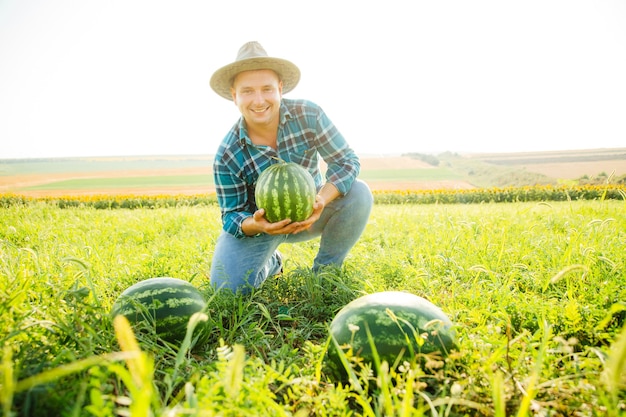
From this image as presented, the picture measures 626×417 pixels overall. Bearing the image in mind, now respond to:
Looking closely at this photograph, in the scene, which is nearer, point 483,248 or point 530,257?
point 530,257

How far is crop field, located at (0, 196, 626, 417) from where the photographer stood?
116 cm

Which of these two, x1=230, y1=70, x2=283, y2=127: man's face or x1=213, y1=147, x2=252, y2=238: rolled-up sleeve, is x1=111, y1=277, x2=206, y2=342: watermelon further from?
x1=230, y1=70, x2=283, y2=127: man's face

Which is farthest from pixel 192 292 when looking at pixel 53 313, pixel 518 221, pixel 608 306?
pixel 518 221

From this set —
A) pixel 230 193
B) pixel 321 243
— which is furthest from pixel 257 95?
pixel 321 243

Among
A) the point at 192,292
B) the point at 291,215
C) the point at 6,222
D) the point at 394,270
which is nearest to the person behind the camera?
the point at 192,292

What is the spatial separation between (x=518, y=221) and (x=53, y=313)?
542 centimetres

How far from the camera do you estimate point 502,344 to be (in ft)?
5.16

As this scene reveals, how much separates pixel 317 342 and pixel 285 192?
1057 mm

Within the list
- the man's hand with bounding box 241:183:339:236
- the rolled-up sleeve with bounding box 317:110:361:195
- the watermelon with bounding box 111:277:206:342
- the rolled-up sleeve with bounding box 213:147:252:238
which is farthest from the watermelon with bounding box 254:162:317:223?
the watermelon with bounding box 111:277:206:342

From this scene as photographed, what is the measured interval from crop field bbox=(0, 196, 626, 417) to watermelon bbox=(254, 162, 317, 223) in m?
0.54

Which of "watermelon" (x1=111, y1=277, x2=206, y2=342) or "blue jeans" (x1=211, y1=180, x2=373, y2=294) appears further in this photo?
"blue jeans" (x1=211, y1=180, x2=373, y2=294)

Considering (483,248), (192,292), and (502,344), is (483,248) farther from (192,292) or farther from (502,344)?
(192,292)

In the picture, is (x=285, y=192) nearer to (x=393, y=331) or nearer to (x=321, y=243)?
(x=321, y=243)

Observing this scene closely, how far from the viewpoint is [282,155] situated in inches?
130
